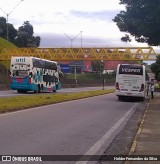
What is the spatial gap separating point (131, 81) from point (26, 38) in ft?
335

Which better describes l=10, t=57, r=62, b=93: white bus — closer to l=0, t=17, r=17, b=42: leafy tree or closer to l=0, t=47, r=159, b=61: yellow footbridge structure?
l=0, t=47, r=159, b=61: yellow footbridge structure

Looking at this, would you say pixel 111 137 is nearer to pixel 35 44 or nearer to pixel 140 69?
pixel 140 69

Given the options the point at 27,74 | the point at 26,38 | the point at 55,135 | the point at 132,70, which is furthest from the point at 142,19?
the point at 26,38

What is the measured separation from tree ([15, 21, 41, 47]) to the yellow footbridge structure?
1872 inches

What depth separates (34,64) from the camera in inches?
1884

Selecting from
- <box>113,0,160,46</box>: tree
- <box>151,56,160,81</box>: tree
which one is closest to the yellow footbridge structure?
<box>151,56,160,81</box>: tree

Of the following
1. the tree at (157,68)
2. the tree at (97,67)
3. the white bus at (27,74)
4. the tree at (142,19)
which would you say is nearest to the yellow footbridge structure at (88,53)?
the tree at (157,68)

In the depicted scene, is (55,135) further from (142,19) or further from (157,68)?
(157,68)

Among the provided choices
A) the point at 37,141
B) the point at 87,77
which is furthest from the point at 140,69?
the point at 87,77

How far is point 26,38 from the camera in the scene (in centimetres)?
13738

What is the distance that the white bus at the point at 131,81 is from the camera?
125 ft

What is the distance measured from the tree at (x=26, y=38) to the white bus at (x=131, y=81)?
325ft

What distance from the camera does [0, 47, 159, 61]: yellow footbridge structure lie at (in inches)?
3103

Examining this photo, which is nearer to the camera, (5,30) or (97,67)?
(5,30)
